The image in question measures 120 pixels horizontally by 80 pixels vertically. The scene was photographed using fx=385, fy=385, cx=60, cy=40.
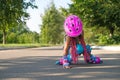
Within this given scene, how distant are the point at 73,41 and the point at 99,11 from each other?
3827 cm

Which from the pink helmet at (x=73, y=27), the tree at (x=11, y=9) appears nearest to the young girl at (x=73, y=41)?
the pink helmet at (x=73, y=27)

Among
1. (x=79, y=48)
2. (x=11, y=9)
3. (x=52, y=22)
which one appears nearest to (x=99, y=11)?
(x=11, y=9)

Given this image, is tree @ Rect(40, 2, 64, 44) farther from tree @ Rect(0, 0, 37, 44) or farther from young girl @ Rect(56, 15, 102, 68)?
young girl @ Rect(56, 15, 102, 68)

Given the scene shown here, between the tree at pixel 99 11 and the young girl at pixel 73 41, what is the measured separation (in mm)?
34886

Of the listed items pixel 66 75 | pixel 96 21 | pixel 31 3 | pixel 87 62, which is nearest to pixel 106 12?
pixel 96 21

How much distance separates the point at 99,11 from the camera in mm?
51281

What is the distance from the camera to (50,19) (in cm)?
9256

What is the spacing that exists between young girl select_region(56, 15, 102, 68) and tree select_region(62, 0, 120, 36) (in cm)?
3489

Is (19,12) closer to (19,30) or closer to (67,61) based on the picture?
(67,61)

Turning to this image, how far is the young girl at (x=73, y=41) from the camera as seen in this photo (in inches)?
517

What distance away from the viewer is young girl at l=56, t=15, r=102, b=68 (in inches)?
517

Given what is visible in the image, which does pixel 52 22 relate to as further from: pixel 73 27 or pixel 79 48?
pixel 73 27

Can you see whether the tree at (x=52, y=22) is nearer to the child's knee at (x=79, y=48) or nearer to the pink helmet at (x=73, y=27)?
the child's knee at (x=79, y=48)

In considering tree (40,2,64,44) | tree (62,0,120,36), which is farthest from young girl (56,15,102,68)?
tree (40,2,64,44)
